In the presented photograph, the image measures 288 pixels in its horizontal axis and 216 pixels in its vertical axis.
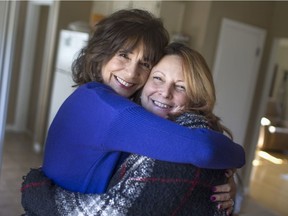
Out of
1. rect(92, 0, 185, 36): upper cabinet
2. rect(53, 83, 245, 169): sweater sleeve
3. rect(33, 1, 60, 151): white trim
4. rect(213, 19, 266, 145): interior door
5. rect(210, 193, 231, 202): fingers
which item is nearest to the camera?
rect(53, 83, 245, 169): sweater sleeve

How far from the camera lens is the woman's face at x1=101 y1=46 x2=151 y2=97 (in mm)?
1168

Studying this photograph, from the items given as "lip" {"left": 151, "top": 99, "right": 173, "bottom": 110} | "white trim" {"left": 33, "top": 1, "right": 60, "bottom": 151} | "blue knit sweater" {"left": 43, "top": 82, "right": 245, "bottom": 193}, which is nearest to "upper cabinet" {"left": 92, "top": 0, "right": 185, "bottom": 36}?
"white trim" {"left": 33, "top": 1, "right": 60, "bottom": 151}

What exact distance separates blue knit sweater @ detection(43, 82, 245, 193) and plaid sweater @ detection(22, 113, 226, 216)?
4 cm

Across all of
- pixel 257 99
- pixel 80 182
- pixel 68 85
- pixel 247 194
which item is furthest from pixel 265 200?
pixel 80 182

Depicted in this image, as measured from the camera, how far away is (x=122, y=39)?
3.70 ft

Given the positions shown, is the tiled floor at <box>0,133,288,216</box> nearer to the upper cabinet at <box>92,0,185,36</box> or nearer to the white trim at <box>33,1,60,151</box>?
the white trim at <box>33,1,60,151</box>

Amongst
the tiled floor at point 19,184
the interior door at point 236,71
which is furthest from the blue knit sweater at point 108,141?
the interior door at point 236,71

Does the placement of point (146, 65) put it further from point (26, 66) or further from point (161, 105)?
point (26, 66)

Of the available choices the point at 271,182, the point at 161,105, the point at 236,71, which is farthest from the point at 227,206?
the point at 271,182

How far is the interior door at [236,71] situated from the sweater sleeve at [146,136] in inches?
131

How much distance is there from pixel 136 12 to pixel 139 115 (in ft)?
1.54

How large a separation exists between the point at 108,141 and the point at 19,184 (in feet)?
11.2

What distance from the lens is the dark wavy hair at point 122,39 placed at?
3.72ft

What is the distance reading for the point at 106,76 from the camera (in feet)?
3.89
